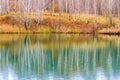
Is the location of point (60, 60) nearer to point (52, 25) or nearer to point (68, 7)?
point (52, 25)

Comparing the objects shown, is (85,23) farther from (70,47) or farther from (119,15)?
(70,47)

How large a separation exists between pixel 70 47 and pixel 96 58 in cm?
1528

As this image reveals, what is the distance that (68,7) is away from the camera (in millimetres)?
129500

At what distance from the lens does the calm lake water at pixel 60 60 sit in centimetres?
3828

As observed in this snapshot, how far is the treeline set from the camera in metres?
120

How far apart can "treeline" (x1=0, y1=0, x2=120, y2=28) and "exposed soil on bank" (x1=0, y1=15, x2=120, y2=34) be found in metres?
9.62

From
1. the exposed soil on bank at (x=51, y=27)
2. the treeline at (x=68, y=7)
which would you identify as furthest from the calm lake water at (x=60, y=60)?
the treeline at (x=68, y=7)

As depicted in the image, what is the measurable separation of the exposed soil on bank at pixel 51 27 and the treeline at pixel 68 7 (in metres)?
9.62

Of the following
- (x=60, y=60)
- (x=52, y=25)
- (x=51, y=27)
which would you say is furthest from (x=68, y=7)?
(x=60, y=60)

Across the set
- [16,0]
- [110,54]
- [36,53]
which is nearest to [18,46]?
[36,53]

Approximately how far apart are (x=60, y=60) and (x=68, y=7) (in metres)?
78.9

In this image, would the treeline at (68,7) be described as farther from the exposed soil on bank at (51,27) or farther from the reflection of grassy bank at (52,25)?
the exposed soil on bank at (51,27)

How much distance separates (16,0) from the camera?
136 m

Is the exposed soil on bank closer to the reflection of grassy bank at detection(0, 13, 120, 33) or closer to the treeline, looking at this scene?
the reflection of grassy bank at detection(0, 13, 120, 33)
